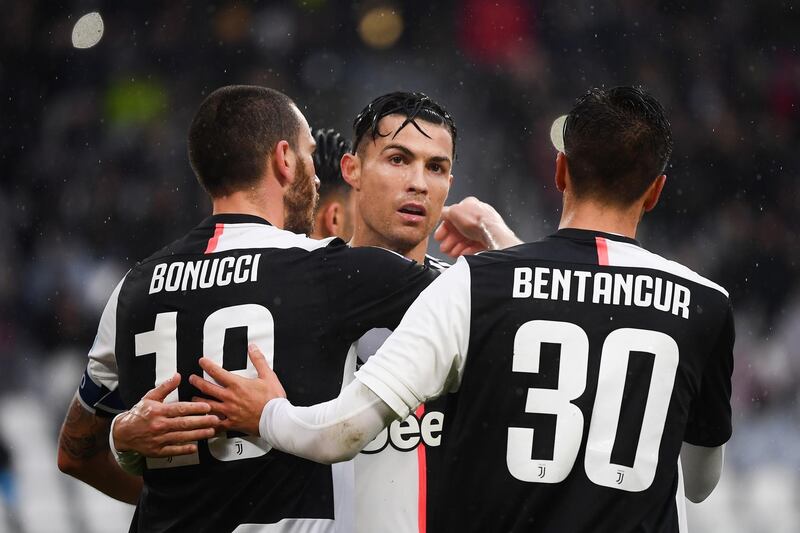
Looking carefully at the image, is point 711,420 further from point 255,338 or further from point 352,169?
point 352,169

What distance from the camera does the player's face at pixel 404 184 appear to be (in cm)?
401

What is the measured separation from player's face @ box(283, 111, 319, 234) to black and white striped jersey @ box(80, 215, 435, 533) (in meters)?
0.28

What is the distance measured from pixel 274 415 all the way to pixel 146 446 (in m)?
0.43

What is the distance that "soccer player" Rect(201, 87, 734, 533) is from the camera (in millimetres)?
2416

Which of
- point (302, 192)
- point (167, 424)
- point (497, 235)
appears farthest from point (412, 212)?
point (167, 424)

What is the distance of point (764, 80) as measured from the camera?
36.1ft

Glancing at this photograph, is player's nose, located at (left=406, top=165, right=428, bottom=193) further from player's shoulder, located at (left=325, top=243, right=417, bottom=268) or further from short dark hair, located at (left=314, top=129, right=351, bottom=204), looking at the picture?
player's shoulder, located at (left=325, top=243, right=417, bottom=268)

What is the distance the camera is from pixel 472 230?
3818 millimetres

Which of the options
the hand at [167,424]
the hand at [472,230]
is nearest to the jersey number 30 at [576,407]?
the hand at [167,424]

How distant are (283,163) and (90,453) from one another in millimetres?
1189

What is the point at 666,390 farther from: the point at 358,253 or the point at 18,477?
the point at 18,477

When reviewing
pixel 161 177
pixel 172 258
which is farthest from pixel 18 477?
pixel 172 258

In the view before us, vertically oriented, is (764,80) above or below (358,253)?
above

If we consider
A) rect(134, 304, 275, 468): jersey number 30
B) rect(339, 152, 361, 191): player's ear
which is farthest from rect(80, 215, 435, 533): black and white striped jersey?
rect(339, 152, 361, 191): player's ear
